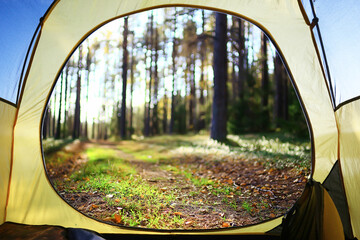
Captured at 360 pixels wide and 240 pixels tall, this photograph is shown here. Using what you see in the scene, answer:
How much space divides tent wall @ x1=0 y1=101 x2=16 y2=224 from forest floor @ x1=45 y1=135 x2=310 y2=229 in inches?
22.5

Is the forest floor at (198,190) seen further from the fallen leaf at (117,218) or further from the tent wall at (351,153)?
the tent wall at (351,153)

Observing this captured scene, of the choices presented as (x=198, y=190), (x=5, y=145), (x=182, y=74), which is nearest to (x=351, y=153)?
(x=198, y=190)

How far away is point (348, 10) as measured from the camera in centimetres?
209

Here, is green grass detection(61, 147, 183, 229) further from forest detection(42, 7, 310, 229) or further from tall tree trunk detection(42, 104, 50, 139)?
tall tree trunk detection(42, 104, 50, 139)

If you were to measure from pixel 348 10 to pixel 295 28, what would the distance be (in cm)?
58

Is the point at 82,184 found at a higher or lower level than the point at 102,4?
lower

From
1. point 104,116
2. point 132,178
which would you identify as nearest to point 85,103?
point 104,116

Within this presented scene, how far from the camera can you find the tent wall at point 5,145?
223 cm

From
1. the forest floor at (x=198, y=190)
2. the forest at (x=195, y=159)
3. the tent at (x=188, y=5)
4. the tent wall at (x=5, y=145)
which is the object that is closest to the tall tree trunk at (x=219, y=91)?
the forest at (x=195, y=159)

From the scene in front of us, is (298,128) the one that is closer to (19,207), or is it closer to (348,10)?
(348,10)

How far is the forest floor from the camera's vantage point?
9.79ft

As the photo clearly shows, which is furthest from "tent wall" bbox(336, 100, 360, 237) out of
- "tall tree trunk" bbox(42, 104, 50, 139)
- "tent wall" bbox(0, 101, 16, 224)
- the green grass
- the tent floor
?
"tent wall" bbox(0, 101, 16, 224)

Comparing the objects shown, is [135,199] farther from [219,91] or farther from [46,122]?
[219,91]

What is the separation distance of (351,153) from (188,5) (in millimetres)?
2294
